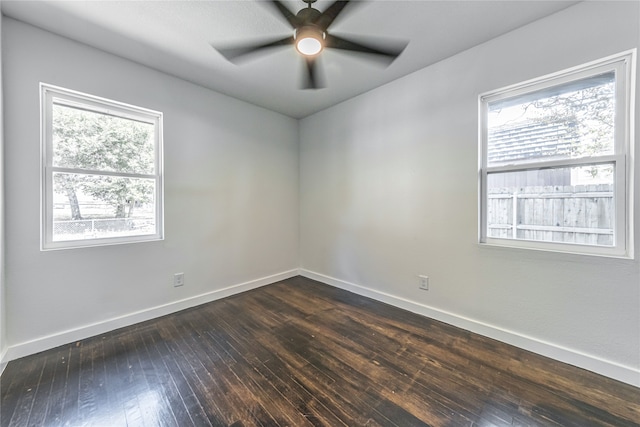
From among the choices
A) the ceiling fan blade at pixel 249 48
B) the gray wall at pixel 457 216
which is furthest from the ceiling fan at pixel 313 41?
the gray wall at pixel 457 216

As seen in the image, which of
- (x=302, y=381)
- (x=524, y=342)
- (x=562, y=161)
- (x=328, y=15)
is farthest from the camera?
(x=524, y=342)

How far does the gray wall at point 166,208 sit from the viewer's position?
1868 mm

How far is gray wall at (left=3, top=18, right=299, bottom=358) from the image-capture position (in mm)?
1868

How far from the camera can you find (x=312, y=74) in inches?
78.5

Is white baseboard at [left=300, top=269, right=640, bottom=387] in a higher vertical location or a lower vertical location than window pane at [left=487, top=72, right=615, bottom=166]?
lower

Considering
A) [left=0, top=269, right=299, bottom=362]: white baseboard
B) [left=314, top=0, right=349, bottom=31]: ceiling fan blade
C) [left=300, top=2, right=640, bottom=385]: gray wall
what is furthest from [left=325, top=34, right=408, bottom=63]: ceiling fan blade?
[left=0, top=269, right=299, bottom=362]: white baseboard

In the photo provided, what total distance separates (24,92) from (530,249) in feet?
13.7

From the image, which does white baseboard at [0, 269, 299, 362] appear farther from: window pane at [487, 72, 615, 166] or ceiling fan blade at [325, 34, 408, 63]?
window pane at [487, 72, 615, 166]

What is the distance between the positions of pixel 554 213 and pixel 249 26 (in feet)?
9.26

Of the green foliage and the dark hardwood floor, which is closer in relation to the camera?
the dark hardwood floor

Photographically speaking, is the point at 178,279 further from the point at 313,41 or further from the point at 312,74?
the point at 313,41

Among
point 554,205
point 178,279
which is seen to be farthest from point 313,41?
point 178,279

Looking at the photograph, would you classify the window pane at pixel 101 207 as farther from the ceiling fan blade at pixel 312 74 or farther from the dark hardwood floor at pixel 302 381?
the ceiling fan blade at pixel 312 74

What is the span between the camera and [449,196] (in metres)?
2.37
